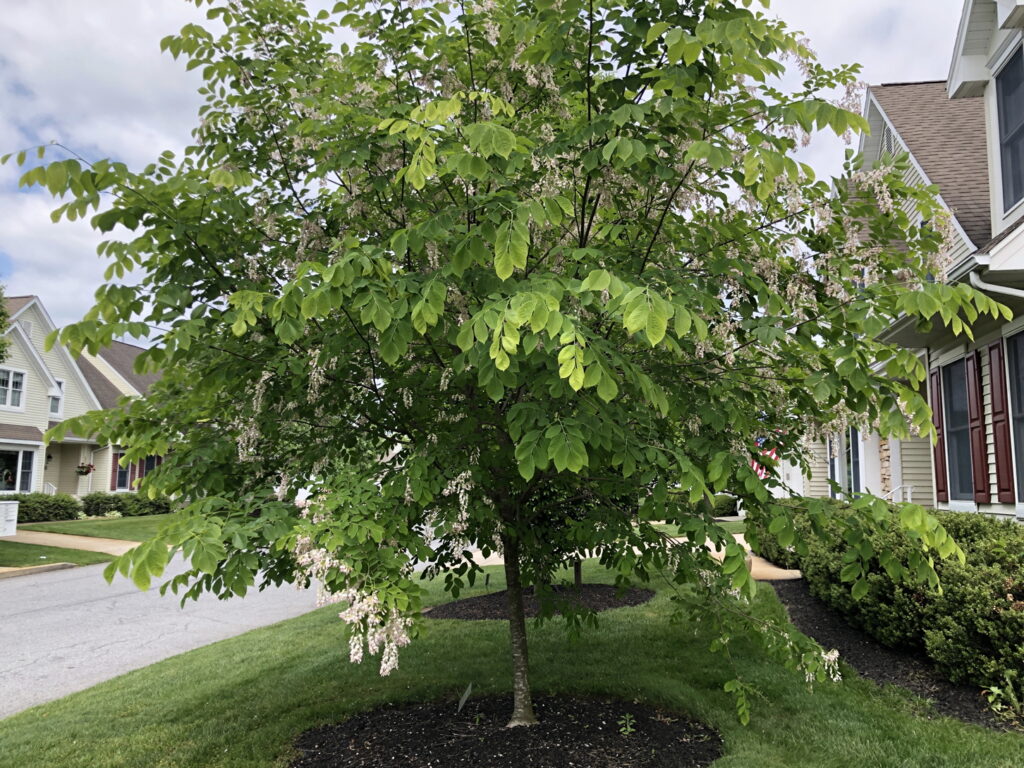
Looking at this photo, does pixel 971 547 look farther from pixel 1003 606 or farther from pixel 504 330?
pixel 504 330

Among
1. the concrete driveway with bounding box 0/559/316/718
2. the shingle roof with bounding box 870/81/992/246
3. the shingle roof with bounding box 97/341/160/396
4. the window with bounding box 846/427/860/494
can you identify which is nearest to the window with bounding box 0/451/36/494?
the shingle roof with bounding box 97/341/160/396

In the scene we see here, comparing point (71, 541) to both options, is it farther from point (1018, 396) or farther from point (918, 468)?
point (1018, 396)

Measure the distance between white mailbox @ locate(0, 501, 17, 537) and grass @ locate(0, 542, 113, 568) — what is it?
1654mm

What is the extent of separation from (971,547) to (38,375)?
31030 millimetres

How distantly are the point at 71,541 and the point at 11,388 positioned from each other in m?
10.1

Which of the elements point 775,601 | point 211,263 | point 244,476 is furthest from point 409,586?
point 775,601

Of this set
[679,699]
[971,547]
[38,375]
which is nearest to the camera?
[679,699]

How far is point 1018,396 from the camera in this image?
8203mm

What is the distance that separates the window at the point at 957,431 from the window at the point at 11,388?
96.6 ft

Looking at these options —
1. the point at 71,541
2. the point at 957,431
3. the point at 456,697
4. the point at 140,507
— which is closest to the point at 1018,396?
the point at 957,431

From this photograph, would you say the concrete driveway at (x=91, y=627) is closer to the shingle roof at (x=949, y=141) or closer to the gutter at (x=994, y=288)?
the gutter at (x=994, y=288)

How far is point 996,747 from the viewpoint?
14.4ft

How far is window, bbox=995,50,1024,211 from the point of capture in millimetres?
7988

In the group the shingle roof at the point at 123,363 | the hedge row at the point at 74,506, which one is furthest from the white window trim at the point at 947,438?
the shingle roof at the point at 123,363
